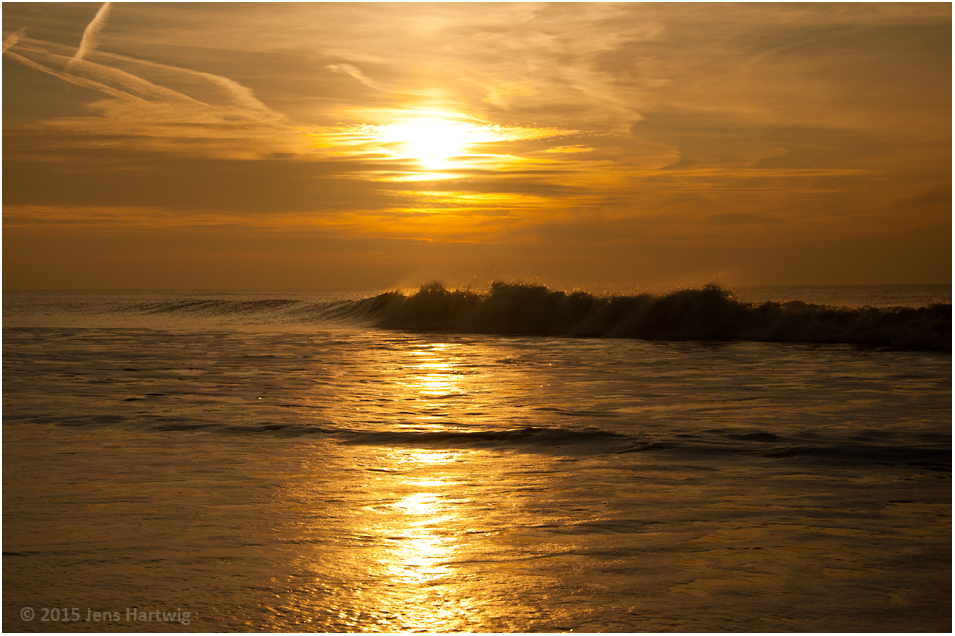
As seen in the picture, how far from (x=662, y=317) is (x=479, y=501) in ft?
64.1

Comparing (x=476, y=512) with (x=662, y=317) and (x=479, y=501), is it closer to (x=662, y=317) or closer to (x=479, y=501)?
(x=479, y=501)

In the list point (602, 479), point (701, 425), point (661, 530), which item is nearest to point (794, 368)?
point (701, 425)

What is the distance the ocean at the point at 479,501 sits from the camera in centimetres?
353

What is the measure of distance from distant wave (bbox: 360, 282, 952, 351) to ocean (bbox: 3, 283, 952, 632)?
7.04 metres

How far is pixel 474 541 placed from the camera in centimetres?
438

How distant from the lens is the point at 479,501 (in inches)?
207

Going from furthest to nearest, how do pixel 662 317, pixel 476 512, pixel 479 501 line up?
pixel 662 317
pixel 479 501
pixel 476 512

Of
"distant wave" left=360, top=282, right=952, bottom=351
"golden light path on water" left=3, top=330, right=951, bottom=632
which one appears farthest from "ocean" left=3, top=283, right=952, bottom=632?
"distant wave" left=360, top=282, right=952, bottom=351

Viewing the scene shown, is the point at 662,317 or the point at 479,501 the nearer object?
the point at 479,501

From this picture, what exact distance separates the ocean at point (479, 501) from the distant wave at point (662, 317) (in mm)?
7040

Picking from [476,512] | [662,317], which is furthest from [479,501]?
[662,317]

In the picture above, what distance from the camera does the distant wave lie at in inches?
762

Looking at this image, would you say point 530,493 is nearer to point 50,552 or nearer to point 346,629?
point 346,629

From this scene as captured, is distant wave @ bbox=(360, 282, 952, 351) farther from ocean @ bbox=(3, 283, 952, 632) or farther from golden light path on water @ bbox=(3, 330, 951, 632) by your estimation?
golden light path on water @ bbox=(3, 330, 951, 632)
